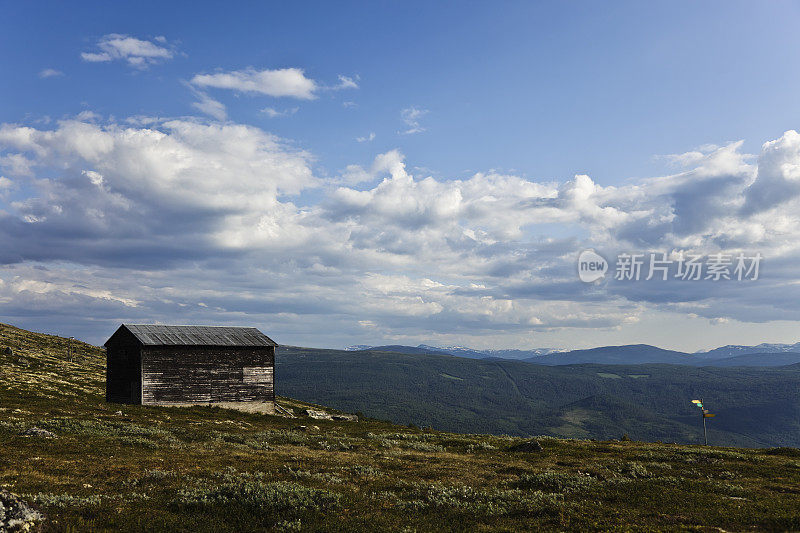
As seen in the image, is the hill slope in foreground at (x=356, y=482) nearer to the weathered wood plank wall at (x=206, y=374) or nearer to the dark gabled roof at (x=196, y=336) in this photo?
the weathered wood plank wall at (x=206, y=374)

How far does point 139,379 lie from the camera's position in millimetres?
47344

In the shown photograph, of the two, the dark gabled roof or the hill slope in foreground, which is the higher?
the dark gabled roof

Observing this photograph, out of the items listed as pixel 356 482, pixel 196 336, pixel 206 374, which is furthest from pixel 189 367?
pixel 356 482

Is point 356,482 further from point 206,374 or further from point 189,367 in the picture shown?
point 189,367

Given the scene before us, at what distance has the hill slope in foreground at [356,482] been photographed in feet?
44.1

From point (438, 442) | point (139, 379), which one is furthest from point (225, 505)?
point (139, 379)

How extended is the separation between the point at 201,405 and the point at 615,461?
1638 inches

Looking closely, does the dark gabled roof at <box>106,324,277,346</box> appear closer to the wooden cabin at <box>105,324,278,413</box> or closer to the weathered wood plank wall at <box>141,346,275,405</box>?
the wooden cabin at <box>105,324,278,413</box>

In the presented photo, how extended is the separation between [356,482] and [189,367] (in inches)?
1479

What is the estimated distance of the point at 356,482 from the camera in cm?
1911

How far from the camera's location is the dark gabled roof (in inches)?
1945

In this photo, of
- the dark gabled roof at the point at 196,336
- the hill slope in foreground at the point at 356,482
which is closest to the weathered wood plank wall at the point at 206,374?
the dark gabled roof at the point at 196,336

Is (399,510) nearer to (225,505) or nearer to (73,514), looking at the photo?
(225,505)

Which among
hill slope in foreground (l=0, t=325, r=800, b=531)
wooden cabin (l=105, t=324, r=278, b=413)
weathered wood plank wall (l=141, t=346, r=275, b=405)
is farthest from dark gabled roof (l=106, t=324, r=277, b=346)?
hill slope in foreground (l=0, t=325, r=800, b=531)
